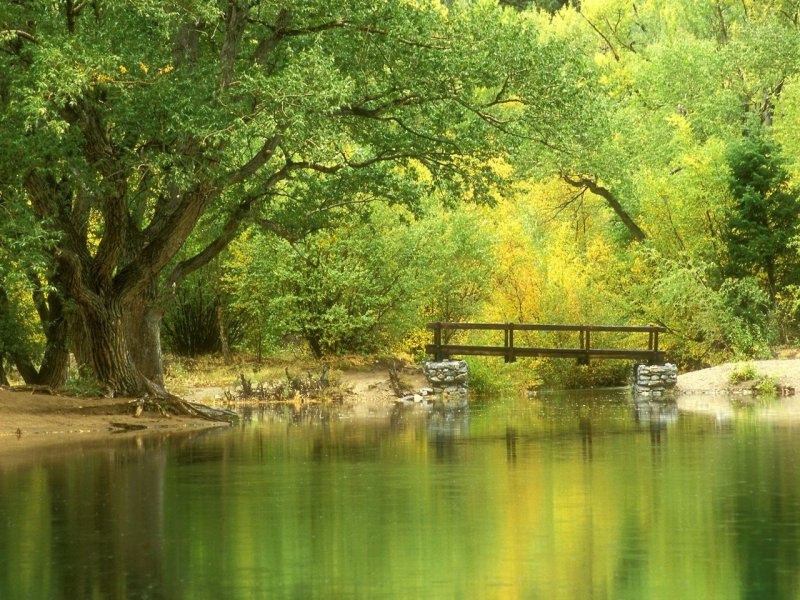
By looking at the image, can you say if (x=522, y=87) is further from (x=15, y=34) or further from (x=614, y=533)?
(x=614, y=533)

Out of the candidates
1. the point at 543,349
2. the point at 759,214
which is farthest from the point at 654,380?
the point at 759,214

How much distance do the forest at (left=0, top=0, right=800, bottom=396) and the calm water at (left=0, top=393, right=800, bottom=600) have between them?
5.52 metres

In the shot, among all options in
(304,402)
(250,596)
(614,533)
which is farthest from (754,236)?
(250,596)

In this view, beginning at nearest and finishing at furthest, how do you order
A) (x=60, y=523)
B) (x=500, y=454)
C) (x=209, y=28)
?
(x=60, y=523) < (x=500, y=454) < (x=209, y=28)

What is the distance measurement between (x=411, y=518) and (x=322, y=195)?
1807cm

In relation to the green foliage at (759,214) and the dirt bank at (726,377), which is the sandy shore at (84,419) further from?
the green foliage at (759,214)

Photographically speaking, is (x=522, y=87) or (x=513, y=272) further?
(x=513, y=272)

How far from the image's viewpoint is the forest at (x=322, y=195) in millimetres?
25125

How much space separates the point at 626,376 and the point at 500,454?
92.5ft

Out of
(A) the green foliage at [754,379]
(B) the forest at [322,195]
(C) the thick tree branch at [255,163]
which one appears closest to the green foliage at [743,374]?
(A) the green foliage at [754,379]

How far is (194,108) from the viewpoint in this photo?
25.0m

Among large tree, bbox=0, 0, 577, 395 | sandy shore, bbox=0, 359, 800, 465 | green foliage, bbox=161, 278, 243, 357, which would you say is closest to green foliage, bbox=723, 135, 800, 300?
sandy shore, bbox=0, 359, 800, 465

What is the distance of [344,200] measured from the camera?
31.9m

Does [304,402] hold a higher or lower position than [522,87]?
lower
